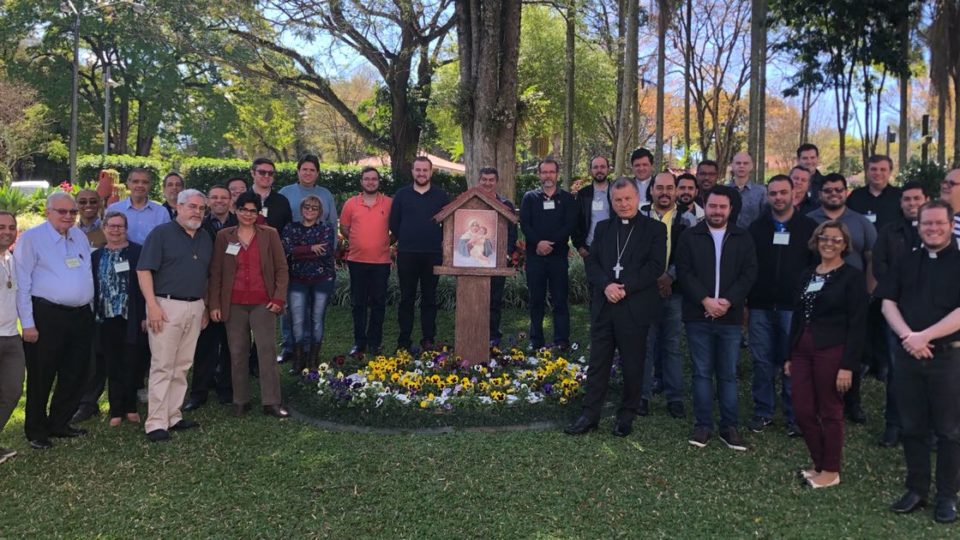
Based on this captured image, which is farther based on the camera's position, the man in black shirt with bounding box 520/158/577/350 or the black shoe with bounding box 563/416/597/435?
the man in black shirt with bounding box 520/158/577/350

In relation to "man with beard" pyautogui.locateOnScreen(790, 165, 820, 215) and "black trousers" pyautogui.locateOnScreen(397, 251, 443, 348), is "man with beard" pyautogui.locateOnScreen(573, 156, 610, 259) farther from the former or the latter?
"man with beard" pyautogui.locateOnScreen(790, 165, 820, 215)

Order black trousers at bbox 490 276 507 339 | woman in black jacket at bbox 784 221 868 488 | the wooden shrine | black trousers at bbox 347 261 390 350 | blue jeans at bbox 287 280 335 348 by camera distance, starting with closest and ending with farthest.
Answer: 1. woman in black jacket at bbox 784 221 868 488
2. the wooden shrine
3. blue jeans at bbox 287 280 335 348
4. black trousers at bbox 347 261 390 350
5. black trousers at bbox 490 276 507 339

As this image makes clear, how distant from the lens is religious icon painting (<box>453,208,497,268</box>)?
635 centimetres

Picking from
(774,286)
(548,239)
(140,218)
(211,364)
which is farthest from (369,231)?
(774,286)

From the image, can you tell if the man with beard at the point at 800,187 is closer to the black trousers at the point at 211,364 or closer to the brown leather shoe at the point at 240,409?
the brown leather shoe at the point at 240,409

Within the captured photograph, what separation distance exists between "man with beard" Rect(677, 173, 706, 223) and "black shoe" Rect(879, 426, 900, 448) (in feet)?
7.37

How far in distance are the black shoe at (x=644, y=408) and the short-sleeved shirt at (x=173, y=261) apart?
3.86 m

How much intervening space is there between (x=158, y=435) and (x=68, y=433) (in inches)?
31.8

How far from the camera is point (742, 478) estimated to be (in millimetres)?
4566

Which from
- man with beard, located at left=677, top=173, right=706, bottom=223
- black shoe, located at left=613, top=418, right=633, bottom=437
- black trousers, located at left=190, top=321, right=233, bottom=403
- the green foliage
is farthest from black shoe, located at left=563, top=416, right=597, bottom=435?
the green foliage

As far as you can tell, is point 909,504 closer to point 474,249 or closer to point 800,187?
point 800,187

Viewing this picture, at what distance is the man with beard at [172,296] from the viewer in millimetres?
5215

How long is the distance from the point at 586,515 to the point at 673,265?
103 inches

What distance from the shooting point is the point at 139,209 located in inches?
238
